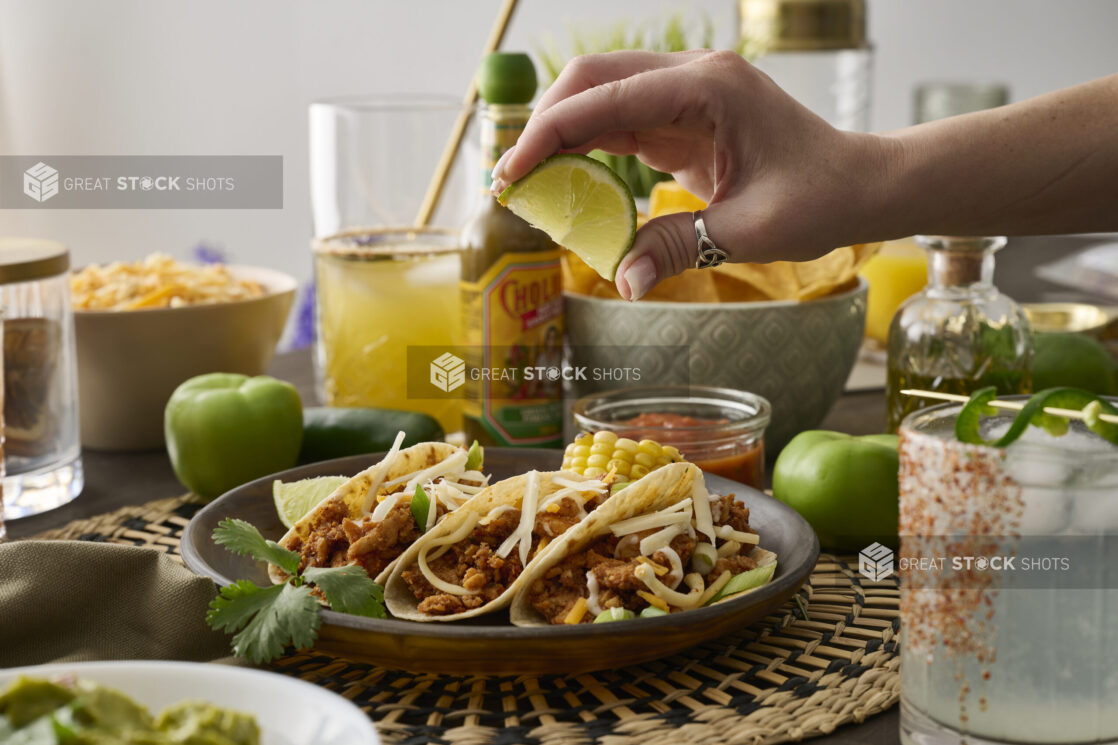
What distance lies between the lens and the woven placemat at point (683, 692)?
0.93 m

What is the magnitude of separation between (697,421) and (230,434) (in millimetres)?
662

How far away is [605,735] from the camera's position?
92cm

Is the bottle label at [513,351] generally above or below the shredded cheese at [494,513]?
above

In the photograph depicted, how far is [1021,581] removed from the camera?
Result: 796 millimetres

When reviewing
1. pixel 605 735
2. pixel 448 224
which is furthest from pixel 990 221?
pixel 448 224

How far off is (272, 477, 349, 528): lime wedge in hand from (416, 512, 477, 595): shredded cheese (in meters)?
0.23

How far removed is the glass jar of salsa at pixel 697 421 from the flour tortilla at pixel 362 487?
10.1 inches

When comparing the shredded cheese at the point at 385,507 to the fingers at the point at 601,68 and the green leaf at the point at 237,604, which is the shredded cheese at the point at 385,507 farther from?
the fingers at the point at 601,68

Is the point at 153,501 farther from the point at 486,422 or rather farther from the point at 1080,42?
the point at 1080,42

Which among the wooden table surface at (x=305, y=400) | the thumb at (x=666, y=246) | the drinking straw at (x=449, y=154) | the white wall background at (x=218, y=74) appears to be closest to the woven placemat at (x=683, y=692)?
the wooden table surface at (x=305, y=400)

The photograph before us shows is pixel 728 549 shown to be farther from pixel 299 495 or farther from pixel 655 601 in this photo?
pixel 299 495

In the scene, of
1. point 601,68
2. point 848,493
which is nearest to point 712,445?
point 848,493

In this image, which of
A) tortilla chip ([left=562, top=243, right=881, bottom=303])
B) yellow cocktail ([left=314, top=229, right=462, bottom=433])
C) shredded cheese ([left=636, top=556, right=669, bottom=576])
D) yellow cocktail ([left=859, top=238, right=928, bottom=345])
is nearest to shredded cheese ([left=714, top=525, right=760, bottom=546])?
shredded cheese ([left=636, top=556, right=669, bottom=576])

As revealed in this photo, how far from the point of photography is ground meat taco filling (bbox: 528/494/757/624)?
42.5 inches
